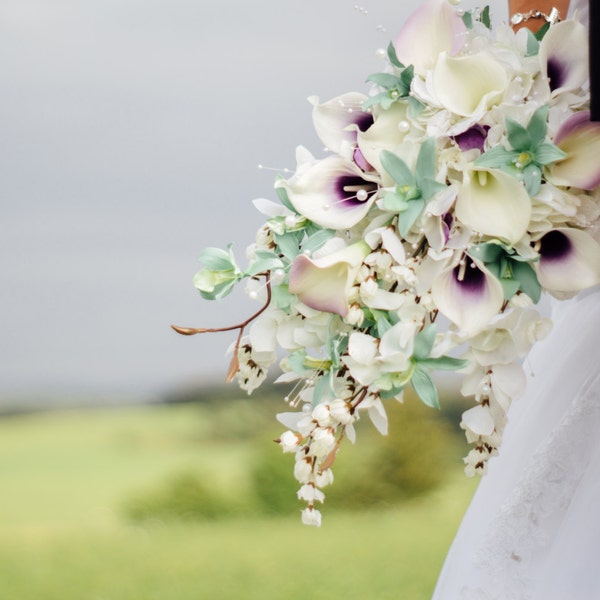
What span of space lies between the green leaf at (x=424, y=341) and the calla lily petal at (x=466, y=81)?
15cm

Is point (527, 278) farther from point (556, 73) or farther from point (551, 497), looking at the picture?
point (551, 497)

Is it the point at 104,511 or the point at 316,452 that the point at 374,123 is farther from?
the point at 104,511

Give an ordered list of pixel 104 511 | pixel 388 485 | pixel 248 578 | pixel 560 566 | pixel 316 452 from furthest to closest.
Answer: pixel 388 485
pixel 104 511
pixel 248 578
pixel 560 566
pixel 316 452

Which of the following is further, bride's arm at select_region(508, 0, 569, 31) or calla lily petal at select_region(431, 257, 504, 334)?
bride's arm at select_region(508, 0, 569, 31)

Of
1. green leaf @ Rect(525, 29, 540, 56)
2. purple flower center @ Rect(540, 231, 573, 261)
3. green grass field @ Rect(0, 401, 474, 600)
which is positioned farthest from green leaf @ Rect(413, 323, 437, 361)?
green grass field @ Rect(0, 401, 474, 600)

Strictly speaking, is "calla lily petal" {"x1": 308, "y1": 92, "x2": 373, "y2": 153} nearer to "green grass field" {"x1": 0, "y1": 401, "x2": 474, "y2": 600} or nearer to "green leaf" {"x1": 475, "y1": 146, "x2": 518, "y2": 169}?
"green leaf" {"x1": 475, "y1": 146, "x2": 518, "y2": 169}

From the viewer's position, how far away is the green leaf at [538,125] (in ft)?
2.19

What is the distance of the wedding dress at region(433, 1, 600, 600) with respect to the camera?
2.71 feet

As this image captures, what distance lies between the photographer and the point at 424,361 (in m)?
0.67

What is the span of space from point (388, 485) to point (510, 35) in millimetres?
3056

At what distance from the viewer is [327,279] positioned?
0.67 m

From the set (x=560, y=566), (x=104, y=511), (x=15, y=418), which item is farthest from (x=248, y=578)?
(x=560, y=566)

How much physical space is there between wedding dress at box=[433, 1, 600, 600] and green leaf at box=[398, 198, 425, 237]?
12.4 inches

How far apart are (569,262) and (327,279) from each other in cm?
17
